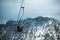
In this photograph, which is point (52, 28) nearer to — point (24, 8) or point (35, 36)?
point (35, 36)

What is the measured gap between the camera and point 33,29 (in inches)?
187

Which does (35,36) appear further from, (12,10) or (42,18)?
(12,10)

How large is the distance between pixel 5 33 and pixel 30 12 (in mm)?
1041

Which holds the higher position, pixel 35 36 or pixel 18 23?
pixel 18 23

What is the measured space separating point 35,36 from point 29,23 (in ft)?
1.50

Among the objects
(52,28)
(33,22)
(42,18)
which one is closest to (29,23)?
(33,22)

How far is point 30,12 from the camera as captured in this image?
480 centimetres

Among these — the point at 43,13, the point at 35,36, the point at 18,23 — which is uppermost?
the point at 43,13

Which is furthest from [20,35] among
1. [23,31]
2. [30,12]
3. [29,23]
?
[30,12]

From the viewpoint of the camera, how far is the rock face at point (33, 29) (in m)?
4.68

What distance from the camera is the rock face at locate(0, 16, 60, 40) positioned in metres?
4.68

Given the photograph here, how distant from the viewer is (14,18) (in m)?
4.86

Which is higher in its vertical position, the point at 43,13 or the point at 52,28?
the point at 43,13

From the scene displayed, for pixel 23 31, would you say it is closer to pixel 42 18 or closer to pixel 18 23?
pixel 18 23
